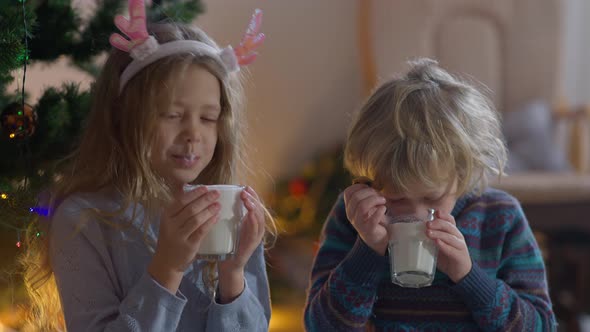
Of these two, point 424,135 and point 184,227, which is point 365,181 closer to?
point 424,135

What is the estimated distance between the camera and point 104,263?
117cm

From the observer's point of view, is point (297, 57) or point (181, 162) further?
point (297, 57)

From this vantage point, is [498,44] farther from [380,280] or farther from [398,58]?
[380,280]

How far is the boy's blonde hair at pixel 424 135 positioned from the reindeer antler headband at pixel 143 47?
0.22 metres

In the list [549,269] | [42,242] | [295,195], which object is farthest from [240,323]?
[295,195]

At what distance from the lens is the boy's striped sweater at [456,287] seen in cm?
118

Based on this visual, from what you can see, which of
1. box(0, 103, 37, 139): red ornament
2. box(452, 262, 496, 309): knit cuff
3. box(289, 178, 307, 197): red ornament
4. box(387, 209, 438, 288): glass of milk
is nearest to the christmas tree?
box(0, 103, 37, 139): red ornament

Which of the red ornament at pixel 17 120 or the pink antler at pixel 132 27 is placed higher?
the pink antler at pixel 132 27

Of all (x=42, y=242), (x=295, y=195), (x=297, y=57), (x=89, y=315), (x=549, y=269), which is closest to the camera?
(x=89, y=315)

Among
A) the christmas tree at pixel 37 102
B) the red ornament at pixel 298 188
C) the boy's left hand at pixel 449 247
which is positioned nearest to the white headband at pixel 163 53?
the christmas tree at pixel 37 102

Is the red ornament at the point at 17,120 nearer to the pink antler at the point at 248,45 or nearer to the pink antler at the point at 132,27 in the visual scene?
the pink antler at the point at 132,27

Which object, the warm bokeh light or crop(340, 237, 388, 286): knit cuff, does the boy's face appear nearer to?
crop(340, 237, 388, 286): knit cuff

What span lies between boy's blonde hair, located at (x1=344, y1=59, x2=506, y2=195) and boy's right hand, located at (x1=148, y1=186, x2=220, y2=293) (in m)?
0.25

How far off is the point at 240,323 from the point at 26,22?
570 millimetres
